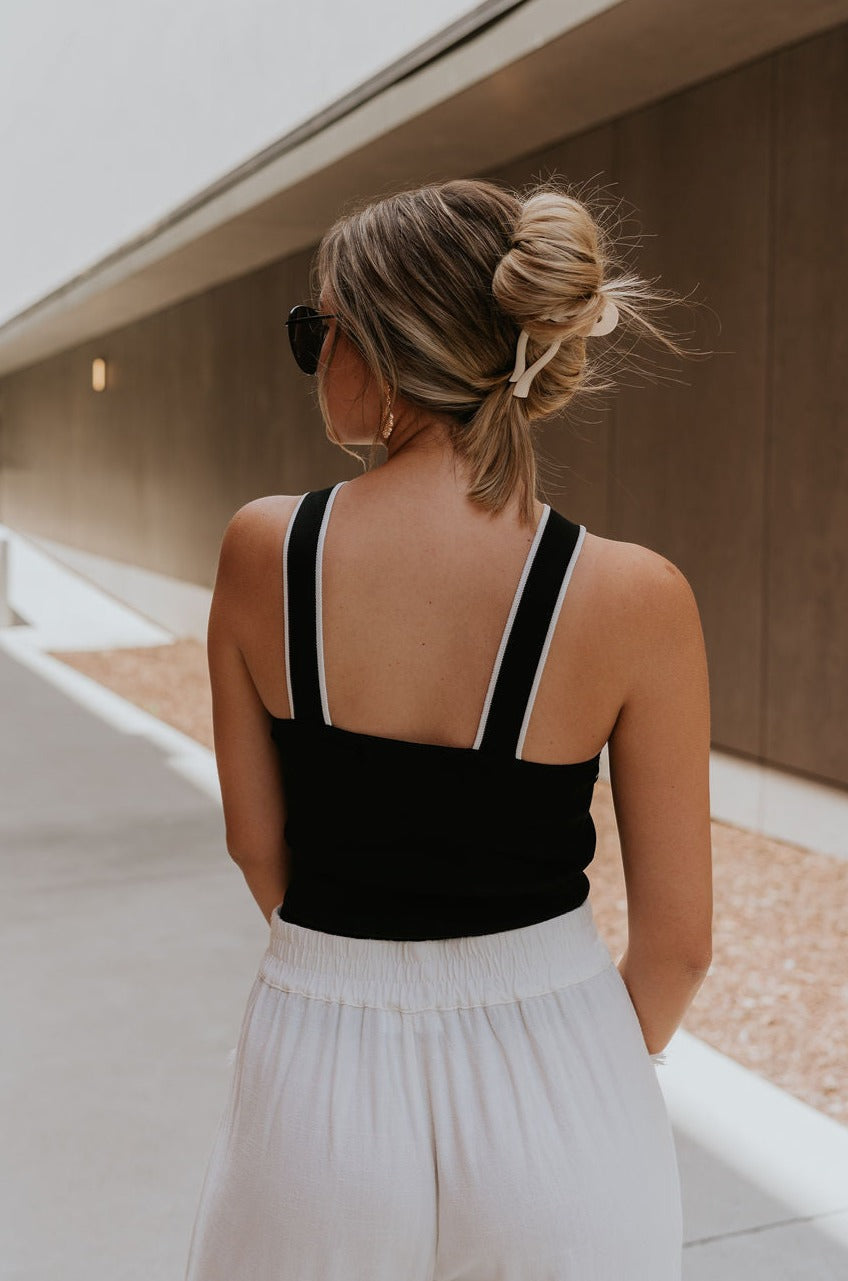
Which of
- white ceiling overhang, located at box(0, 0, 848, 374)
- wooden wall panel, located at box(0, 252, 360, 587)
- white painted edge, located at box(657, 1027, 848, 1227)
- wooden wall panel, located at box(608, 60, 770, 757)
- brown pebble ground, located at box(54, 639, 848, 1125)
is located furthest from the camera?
wooden wall panel, located at box(0, 252, 360, 587)

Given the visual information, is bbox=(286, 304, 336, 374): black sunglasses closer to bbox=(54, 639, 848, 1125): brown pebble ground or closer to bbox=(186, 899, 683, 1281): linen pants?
bbox=(186, 899, 683, 1281): linen pants

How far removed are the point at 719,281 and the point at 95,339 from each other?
43.5ft

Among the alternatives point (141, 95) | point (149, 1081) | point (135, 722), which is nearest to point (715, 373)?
point (135, 722)

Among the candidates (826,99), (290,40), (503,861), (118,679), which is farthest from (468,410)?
(118,679)

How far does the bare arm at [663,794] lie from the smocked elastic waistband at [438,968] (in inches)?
4.5

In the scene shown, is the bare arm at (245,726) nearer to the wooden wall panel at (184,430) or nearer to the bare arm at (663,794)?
the bare arm at (663,794)

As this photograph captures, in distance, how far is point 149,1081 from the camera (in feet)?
11.1

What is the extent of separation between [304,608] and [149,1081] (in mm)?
2589

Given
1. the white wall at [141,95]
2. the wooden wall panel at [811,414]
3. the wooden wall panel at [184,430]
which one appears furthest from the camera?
the wooden wall panel at [184,430]

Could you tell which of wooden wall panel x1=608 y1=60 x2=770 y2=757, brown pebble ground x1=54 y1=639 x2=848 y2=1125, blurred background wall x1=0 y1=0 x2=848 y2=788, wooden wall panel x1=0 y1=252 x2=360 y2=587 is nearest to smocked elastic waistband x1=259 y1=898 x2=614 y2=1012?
brown pebble ground x1=54 y1=639 x2=848 y2=1125

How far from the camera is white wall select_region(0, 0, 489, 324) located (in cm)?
726

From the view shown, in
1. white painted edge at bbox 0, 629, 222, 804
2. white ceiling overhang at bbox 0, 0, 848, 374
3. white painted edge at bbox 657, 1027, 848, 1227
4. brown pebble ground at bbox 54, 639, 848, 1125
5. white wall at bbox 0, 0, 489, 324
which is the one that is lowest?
brown pebble ground at bbox 54, 639, 848, 1125

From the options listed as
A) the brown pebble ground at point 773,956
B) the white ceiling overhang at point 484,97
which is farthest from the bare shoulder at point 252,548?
the brown pebble ground at point 773,956

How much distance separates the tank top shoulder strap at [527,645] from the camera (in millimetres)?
1068
